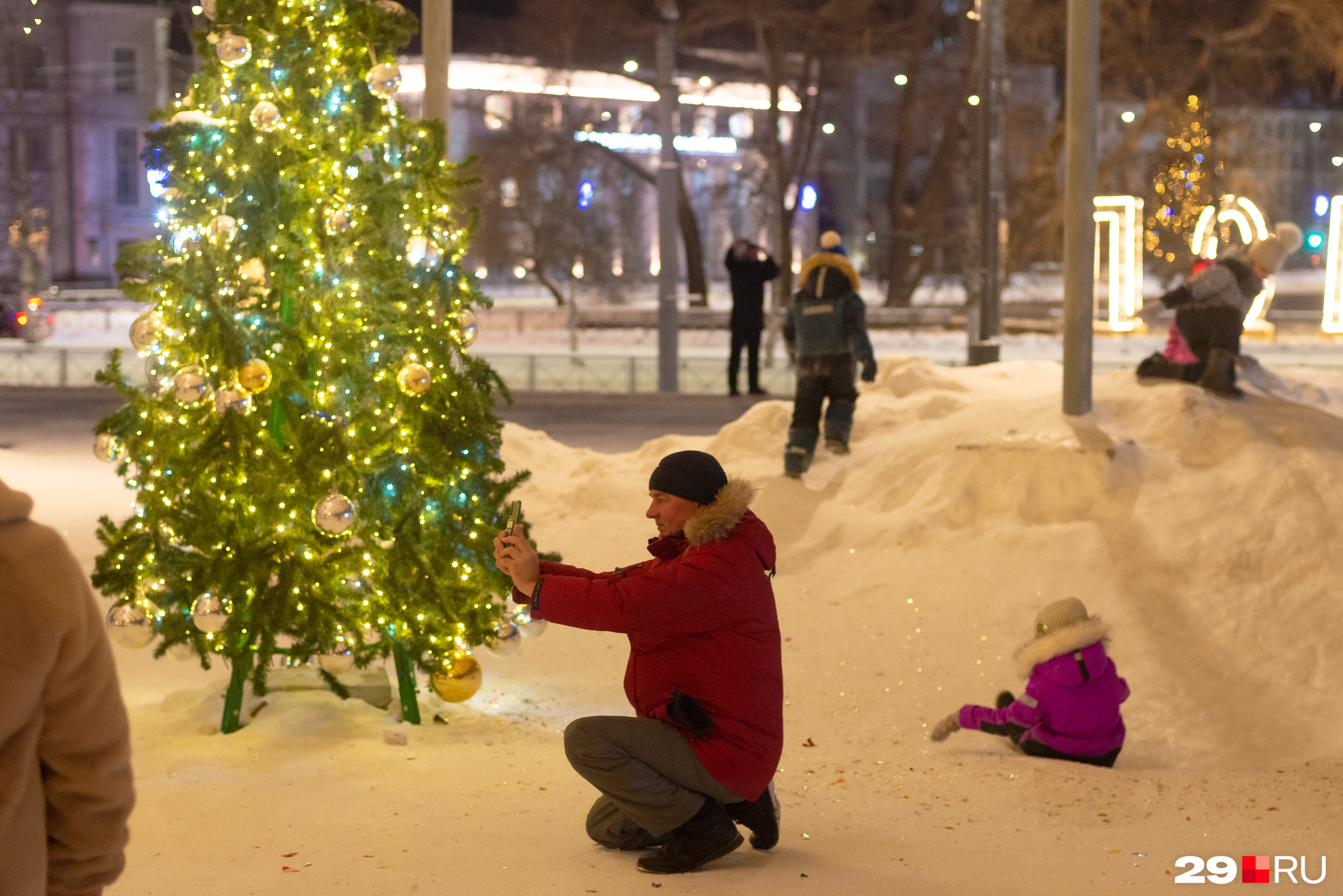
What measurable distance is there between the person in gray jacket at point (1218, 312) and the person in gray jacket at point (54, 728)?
8486 millimetres

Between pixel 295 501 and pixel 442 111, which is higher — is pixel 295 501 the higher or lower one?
the lower one

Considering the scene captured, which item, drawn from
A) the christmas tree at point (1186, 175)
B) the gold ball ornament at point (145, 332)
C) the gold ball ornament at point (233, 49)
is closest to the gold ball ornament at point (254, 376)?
the gold ball ornament at point (145, 332)

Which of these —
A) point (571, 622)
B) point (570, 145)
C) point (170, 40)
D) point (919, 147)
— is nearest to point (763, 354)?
point (570, 145)

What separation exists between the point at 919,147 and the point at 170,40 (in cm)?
2487

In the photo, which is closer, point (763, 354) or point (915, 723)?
point (915, 723)

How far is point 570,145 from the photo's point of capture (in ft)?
109

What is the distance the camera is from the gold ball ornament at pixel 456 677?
19.3ft

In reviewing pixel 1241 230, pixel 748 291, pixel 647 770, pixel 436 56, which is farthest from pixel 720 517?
pixel 1241 230

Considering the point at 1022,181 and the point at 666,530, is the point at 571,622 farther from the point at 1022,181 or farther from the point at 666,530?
the point at 1022,181

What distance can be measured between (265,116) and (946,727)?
12.5 ft

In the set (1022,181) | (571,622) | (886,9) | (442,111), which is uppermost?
(886,9)

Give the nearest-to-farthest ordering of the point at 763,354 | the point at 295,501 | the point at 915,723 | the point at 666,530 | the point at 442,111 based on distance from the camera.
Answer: the point at 666,530 < the point at 295,501 < the point at 915,723 < the point at 442,111 < the point at 763,354

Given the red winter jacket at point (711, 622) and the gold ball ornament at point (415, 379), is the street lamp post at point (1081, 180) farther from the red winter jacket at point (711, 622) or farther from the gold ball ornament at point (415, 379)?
the red winter jacket at point (711, 622)

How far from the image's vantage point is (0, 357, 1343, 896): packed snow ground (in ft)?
14.2
